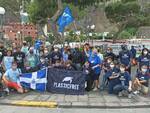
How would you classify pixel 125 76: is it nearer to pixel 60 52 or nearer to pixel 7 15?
pixel 60 52

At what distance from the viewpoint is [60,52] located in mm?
20172

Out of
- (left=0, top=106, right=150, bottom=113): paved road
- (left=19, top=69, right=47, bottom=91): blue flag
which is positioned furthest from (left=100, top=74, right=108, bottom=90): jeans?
(left=0, top=106, right=150, bottom=113): paved road

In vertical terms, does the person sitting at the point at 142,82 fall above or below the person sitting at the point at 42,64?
below

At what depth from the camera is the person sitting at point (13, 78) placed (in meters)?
17.9

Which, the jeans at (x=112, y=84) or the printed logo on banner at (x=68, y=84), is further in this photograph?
the printed logo on banner at (x=68, y=84)

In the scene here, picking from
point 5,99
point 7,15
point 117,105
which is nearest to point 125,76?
point 117,105

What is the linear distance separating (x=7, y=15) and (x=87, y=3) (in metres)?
39.9

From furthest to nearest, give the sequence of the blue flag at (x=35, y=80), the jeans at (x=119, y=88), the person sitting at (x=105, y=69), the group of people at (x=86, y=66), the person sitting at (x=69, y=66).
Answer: the person sitting at (x=105, y=69), the person sitting at (x=69, y=66), the blue flag at (x=35, y=80), the group of people at (x=86, y=66), the jeans at (x=119, y=88)

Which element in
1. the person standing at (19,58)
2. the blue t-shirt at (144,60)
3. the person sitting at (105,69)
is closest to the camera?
the person sitting at (105,69)

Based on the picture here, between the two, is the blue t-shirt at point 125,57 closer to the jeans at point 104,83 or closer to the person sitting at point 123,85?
the jeans at point 104,83

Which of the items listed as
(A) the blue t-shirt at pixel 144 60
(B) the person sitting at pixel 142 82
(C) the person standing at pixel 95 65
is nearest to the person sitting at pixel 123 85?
(B) the person sitting at pixel 142 82

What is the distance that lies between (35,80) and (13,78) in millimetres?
908

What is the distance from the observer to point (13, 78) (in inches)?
709

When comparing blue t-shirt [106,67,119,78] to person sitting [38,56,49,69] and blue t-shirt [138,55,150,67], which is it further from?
person sitting [38,56,49,69]
